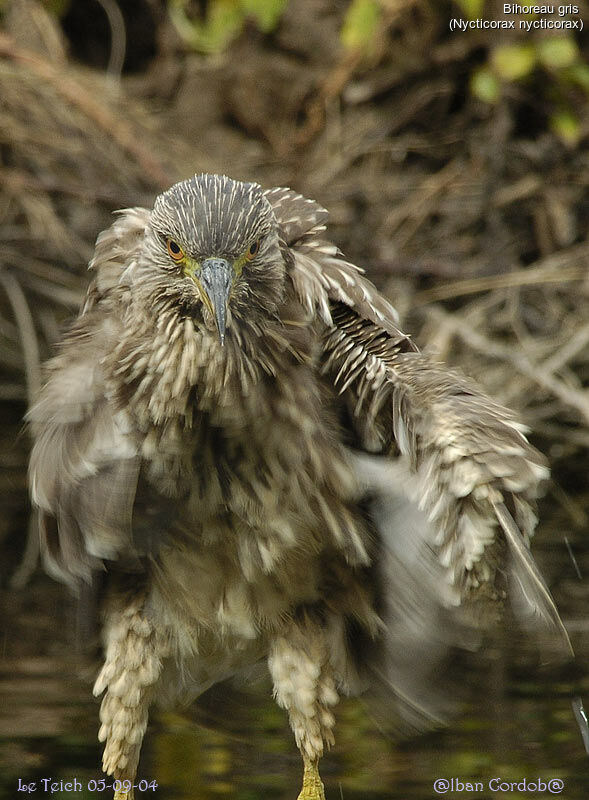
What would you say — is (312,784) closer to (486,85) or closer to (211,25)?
(486,85)

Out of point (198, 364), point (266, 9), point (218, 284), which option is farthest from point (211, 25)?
point (218, 284)

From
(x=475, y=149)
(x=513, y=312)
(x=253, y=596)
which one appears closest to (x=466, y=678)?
(x=253, y=596)

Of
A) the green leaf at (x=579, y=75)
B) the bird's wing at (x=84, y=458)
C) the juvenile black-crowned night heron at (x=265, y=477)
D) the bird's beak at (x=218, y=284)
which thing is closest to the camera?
the bird's beak at (x=218, y=284)

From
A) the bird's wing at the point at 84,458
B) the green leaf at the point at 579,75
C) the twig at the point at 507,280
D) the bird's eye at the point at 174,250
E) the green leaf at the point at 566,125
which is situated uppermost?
the bird's eye at the point at 174,250

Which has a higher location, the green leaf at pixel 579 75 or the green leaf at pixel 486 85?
the green leaf at pixel 579 75

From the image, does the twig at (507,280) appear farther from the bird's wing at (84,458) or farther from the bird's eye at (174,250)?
the bird's eye at (174,250)

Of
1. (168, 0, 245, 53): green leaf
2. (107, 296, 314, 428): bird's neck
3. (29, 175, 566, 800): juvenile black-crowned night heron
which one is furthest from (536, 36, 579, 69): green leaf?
(107, 296, 314, 428): bird's neck

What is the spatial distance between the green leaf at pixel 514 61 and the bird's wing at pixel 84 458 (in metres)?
4.43

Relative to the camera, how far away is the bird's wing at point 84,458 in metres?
3.47

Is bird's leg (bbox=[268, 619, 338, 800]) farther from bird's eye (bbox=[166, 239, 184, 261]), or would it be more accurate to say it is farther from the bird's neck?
bird's eye (bbox=[166, 239, 184, 261])

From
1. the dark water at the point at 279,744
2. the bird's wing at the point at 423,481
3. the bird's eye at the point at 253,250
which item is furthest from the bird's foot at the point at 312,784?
the bird's eye at the point at 253,250

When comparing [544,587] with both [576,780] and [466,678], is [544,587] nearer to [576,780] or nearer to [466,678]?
[576,780]

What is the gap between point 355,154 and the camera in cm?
825

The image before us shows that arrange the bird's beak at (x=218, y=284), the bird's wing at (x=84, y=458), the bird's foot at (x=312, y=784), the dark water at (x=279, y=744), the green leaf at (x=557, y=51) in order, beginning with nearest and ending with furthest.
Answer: the bird's beak at (x=218, y=284) < the bird's wing at (x=84, y=458) < the bird's foot at (x=312, y=784) < the dark water at (x=279, y=744) < the green leaf at (x=557, y=51)
